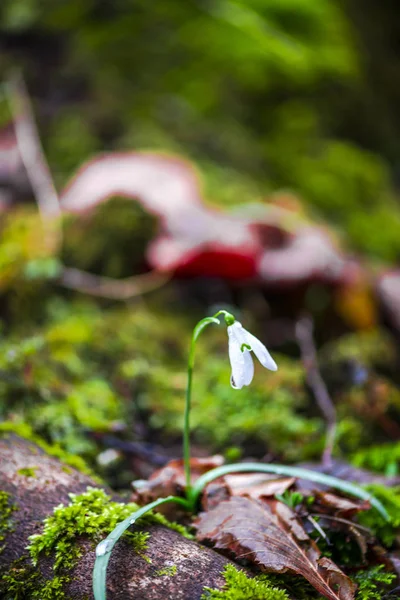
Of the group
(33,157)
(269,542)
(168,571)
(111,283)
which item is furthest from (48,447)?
(33,157)

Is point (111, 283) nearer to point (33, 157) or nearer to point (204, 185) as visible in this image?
point (204, 185)

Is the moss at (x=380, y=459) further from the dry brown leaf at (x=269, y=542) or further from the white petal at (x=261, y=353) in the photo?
the white petal at (x=261, y=353)

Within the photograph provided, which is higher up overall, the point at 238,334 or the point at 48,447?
the point at 238,334

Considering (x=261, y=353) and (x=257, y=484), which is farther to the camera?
(x=257, y=484)

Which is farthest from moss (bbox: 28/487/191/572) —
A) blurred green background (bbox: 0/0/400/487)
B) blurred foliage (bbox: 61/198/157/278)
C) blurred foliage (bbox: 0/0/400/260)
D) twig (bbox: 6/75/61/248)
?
blurred foliage (bbox: 0/0/400/260)

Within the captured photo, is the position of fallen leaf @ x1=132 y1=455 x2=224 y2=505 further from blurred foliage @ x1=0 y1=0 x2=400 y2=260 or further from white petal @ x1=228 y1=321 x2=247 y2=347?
blurred foliage @ x1=0 y1=0 x2=400 y2=260

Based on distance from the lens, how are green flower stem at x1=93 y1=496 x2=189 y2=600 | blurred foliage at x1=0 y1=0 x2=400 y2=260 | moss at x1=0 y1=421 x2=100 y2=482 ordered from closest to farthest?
green flower stem at x1=93 y1=496 x2=189 y2=600
moss at x1=0 y1=421 x2=100 y2=482
blurred foliage at x1=0 y1=0 x2=400 y2=260
